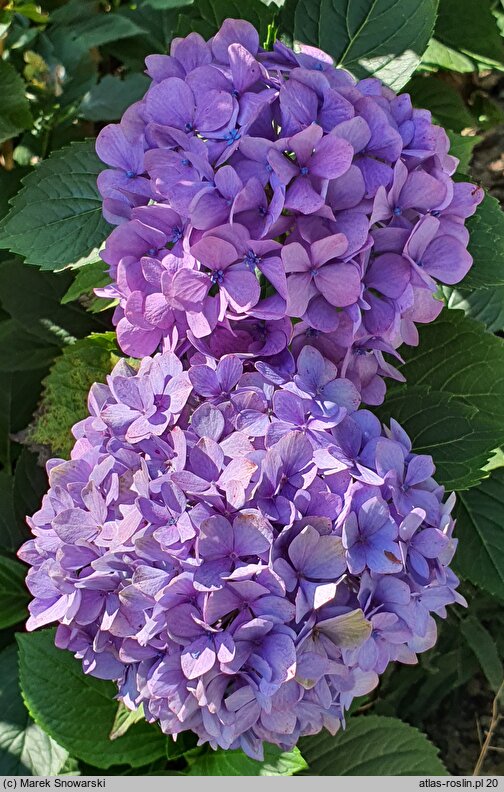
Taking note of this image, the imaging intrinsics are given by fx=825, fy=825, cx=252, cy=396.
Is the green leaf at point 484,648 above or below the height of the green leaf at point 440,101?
below

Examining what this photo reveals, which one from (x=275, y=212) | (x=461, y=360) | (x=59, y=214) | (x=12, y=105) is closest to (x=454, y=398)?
(x=461, y=360)

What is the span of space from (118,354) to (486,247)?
53 centimetres

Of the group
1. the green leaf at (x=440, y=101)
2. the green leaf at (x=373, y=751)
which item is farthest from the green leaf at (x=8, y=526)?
the green leaf at (x=440, y=101)

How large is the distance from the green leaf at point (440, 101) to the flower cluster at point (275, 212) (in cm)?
66

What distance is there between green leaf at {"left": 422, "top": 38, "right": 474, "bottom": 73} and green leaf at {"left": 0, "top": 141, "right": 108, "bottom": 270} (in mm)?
640

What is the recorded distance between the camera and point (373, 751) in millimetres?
1324

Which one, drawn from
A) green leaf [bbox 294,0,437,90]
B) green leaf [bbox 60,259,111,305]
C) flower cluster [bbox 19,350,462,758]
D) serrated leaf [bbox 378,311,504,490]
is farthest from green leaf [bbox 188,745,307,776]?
green leaf [bbox 294,0,437,90]

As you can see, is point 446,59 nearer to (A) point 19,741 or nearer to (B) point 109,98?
(B) point 109,98

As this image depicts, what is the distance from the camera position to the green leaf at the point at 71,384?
1.21 metres

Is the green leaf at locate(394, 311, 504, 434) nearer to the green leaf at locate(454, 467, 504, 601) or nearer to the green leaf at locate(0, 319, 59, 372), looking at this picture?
the green leaf at locate(454, 467, 504, 601)

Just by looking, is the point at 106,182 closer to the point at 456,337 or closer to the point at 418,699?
the point at 456,337

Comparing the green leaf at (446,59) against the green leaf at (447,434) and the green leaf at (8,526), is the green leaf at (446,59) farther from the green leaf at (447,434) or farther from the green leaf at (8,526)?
the green leaf at (8,526)

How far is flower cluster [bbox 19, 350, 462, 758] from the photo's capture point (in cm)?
70

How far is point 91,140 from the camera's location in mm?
1136
